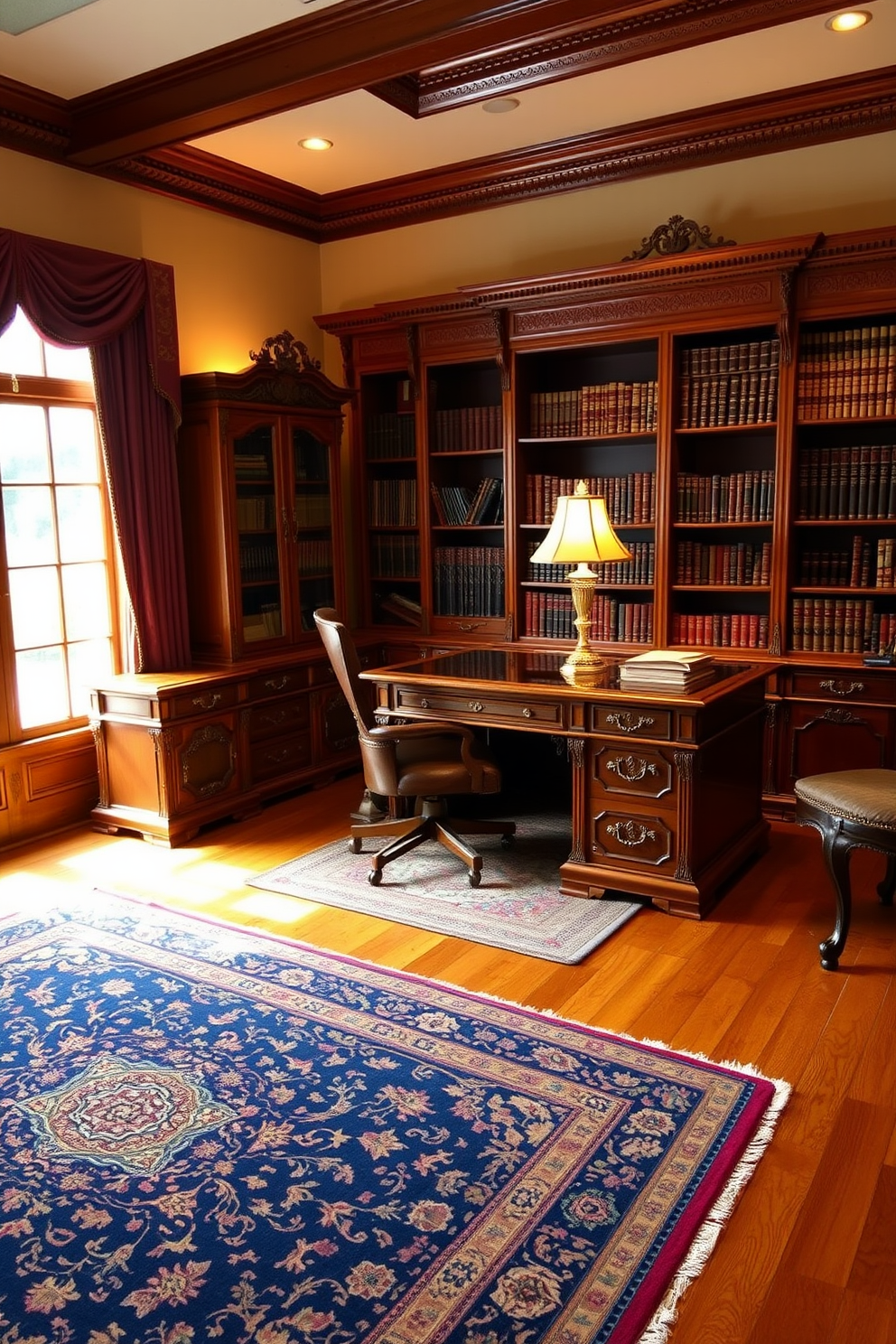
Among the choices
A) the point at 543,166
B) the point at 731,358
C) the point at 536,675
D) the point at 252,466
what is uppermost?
the point at 543,166

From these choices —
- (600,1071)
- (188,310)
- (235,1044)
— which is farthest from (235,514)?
(600,1071)

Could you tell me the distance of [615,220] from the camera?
485 cm

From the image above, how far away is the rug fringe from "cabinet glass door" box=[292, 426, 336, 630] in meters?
3.42

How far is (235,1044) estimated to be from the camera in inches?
106

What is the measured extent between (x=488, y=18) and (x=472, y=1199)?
128 inches

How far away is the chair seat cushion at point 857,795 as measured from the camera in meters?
2.90

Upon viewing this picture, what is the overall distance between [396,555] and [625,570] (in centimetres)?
137

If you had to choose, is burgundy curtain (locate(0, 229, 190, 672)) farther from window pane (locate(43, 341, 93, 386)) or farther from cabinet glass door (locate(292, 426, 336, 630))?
cabinet glass door (locate(292, 426, 336, 630))

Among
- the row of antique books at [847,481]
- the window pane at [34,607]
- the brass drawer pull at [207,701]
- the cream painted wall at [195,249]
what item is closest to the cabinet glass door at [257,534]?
the brass drawer pull at [207,701]

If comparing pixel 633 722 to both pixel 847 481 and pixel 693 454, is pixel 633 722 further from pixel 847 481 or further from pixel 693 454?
pixel 693 454

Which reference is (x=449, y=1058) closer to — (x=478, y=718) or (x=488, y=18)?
(x=478, y=718)

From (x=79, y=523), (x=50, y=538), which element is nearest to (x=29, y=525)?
(x=50, y=538)

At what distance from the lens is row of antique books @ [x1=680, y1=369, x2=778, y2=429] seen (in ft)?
14.2

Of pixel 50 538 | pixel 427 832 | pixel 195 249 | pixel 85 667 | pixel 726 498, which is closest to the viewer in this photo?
pixel 427 832
